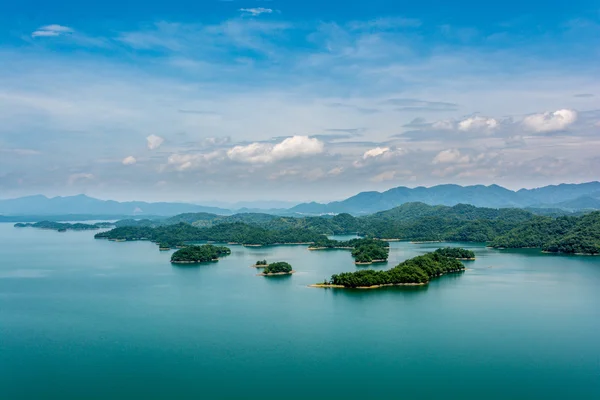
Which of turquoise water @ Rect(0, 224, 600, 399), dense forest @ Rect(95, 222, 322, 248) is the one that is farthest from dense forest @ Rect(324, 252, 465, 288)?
dense forest @ Rect(95, 222, 322, 248)

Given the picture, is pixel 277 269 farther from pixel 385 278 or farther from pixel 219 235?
pixel 219 235

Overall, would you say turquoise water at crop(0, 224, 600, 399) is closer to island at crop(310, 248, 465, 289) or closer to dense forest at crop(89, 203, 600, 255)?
island at crop(310, 248, 465, 289)

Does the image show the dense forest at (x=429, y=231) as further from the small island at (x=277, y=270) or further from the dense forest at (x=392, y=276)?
the dense forest at (x=392, y=276)

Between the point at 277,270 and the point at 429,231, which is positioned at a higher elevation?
the point at 429,231

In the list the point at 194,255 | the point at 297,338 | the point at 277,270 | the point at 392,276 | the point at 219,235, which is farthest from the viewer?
the point at 219,235

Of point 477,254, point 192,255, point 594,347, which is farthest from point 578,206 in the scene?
point 594,347

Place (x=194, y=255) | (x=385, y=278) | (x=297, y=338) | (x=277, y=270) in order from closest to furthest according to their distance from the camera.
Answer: (x=297, y=338) < (x=385, y=278) < (x=277, y=270) < (x=194, y=255)

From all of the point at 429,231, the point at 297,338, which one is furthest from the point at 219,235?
the point at 297,338

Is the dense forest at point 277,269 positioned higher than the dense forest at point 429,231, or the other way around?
the dense forest at point 429,231

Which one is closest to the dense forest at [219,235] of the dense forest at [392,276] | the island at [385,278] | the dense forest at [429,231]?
the dense forest at [429,231]
